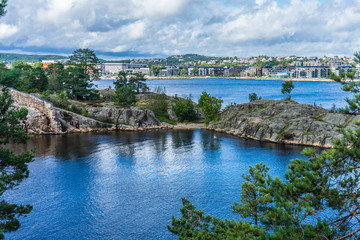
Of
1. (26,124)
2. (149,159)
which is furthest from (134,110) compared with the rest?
(149,159)

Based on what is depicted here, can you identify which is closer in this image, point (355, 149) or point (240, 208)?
point (355, 149)

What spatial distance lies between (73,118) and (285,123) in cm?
5235

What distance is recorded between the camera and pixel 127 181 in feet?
124

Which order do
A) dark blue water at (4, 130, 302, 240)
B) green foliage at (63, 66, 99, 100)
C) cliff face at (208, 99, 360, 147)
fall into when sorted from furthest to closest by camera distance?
1. green foliage at (63, 66, 99, 100)
2. cliff face at (208, 99, 360, 147)
3. dark blue water at (4, 130, 302, 240)

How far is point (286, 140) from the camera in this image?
6000 cm

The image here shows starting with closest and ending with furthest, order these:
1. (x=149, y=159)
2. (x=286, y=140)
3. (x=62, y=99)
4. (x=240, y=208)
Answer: (x=240, y=208) < (x=149, y=159) < (x=286, y=140) < (x=62, y=99)

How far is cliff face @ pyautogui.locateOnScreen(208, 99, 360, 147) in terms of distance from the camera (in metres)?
56.9

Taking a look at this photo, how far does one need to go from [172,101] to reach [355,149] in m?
87.2

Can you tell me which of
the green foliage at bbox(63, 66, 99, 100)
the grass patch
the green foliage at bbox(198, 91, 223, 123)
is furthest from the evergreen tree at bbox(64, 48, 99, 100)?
the green foliage at bbox(198, 91, 223, 123)

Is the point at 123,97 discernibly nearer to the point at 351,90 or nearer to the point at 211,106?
the point at 211,106

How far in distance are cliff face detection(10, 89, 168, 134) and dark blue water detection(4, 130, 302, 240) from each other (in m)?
6.42

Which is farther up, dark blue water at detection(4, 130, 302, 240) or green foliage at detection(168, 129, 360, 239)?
green foliage at detection(168, 129, 360, 239)

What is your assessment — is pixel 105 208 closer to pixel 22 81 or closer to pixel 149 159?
pixel 149 159

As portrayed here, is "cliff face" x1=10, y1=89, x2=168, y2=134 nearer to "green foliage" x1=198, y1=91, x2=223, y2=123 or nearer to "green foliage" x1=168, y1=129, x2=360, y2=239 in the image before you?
"green foliage" x1=198, y1=91, x2=223, y2=123
